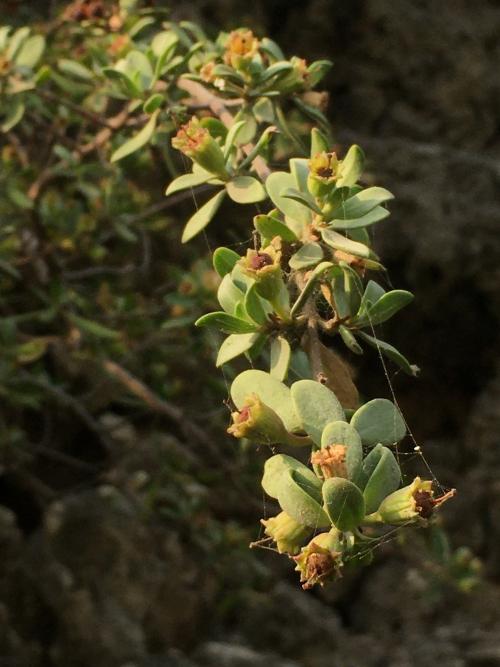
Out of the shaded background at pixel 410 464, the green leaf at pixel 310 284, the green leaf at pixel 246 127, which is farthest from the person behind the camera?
the shaded background at pixel 410 464

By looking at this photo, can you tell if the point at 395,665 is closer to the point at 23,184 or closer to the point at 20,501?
the point at 20,501

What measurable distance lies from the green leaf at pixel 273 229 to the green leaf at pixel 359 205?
34 mm

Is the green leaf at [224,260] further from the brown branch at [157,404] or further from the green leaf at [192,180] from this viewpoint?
the brown branch at [157,404]

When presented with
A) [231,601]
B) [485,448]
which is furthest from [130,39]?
[485,448]

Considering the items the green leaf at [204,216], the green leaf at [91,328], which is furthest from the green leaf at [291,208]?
the green leaf at [91,328]

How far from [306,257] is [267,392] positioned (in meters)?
0.10

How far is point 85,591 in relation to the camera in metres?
2.10

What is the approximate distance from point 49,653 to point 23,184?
1.07m

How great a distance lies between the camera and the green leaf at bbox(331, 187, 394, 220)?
65cm

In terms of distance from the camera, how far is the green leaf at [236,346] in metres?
0.63

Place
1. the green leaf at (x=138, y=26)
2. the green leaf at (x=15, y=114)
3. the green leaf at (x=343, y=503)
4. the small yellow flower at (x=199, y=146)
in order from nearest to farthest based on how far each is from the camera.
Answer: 1. the green leaf at (x=343, y=503)
2. the small yellow flower at (x=199, y=146)
3. the green leaf at (x=15, y=114)
4. the green leaf at (x=138, y=26)

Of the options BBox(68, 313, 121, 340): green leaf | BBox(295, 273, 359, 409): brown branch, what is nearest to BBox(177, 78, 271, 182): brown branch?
BBox(295, 273, 359, 409): brown branch

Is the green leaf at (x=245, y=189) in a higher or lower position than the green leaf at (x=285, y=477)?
higher

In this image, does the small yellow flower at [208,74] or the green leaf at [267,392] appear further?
the small yellow flower at [208,74]
